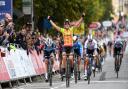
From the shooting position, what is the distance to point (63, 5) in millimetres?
41188

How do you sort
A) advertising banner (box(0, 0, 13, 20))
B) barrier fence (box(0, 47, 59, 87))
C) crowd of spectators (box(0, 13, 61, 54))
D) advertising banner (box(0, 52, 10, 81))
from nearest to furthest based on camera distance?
advertising banner (box(0, 52, 10, 81)) < barrier fence (box(0, 47, 59, 87)) < crowd of spectators (box(0, 13, 61, 54)) < advertising banner (box(0, 0, 13, 20))

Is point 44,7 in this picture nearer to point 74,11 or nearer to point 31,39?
point 74,11

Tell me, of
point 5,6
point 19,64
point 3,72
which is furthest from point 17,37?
point 3,72

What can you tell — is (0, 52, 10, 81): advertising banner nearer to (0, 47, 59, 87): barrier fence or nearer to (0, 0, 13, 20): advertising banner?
(0, 47, 59, 87): barrier fence

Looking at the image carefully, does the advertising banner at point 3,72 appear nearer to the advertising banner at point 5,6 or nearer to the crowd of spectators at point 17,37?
the crowd of spectators at point 17,37

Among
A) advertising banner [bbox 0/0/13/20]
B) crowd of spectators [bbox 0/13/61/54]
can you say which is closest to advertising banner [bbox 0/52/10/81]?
crowd of spectators [bbox 0/13/61/54]


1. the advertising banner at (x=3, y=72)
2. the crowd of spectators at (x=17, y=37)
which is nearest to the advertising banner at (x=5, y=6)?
the crowd of spectators at (x=17, y=37)

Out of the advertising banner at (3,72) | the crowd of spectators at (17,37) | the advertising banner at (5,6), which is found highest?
the advertising banner at (5,6)

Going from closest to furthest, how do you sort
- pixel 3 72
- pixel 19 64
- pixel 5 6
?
1. pixel 3 72
2. pixel 19 64
3. pixel 5 6

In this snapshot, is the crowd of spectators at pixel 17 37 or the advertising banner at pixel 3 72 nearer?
the advertising banner at pixel 3 72

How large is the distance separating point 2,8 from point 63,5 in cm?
1583

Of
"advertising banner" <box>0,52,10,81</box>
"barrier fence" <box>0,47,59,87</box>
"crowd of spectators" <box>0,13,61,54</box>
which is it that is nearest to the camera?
"advertising banner" <box>0,52,10,81</box>

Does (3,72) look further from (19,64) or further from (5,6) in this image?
(5,6)

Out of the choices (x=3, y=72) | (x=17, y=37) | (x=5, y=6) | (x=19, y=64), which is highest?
(x=5, y=6)
